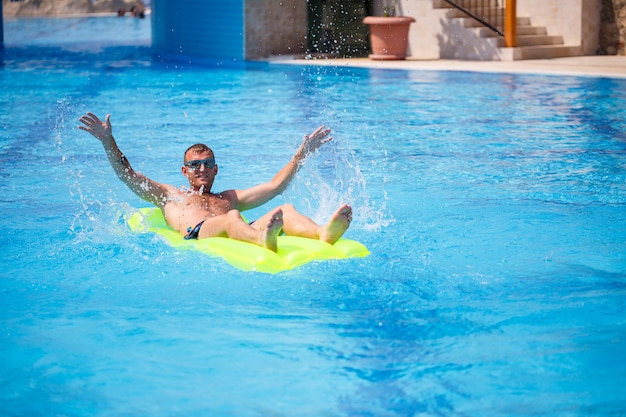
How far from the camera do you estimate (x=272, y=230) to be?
4.94 metres

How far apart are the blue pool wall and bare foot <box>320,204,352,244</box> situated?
15.9 metres

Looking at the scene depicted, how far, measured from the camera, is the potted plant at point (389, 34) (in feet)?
61.4

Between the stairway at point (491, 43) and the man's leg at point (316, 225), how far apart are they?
44.0ft

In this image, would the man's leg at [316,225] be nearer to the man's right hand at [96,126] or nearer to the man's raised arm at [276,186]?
the man's raised arm at [276,186]

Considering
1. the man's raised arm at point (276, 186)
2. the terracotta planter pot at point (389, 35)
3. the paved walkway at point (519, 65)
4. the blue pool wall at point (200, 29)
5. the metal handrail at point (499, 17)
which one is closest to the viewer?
the man's raised arm at point (276, 186)

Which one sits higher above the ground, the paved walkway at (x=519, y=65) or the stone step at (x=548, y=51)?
the stone step at (x=548, y=51)

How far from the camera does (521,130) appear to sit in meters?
10.4

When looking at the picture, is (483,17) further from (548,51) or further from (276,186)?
(276,186)

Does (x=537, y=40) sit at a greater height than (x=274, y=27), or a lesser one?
lesser

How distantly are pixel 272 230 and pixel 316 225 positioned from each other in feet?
1.68

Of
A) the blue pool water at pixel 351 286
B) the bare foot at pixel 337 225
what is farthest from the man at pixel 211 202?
the blue pool water at pixel 351 286

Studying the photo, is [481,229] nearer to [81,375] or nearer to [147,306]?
[147,306]

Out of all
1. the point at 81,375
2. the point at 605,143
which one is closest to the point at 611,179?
the point at 605,143

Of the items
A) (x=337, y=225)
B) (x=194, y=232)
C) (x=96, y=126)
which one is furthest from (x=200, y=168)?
(x=337, y=225)
